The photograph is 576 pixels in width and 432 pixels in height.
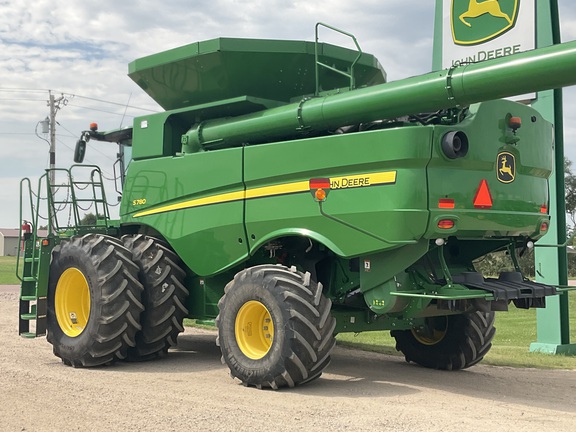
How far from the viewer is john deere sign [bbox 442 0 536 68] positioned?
1054 cm

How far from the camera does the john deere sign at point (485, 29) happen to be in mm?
10539

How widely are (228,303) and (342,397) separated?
60.1 inches

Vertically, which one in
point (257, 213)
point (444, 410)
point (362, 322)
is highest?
point (257, 213)

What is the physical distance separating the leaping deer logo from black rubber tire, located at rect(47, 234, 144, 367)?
681 cm

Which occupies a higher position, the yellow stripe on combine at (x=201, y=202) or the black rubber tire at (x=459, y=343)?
the yellow stripe on combine at (x=201, y=202)

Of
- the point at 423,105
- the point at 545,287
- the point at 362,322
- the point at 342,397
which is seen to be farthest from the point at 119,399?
the point at 545,287

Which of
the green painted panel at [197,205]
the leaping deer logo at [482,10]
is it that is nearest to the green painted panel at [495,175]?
the green painted panel at [197,205]

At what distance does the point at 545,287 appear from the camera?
22.7 ft

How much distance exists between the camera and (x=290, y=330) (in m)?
6.38

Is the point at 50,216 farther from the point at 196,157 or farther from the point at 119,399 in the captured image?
the point at 119,399

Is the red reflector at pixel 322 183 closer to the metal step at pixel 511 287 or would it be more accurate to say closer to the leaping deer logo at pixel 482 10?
the metal step at pixel 511 287

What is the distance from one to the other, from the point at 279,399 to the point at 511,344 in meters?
6.54

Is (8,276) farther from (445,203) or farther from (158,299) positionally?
(445,203)

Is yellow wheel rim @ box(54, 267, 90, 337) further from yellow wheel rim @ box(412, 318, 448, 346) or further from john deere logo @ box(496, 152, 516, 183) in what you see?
john deere logo @ box(496, 152, 516, 183)
